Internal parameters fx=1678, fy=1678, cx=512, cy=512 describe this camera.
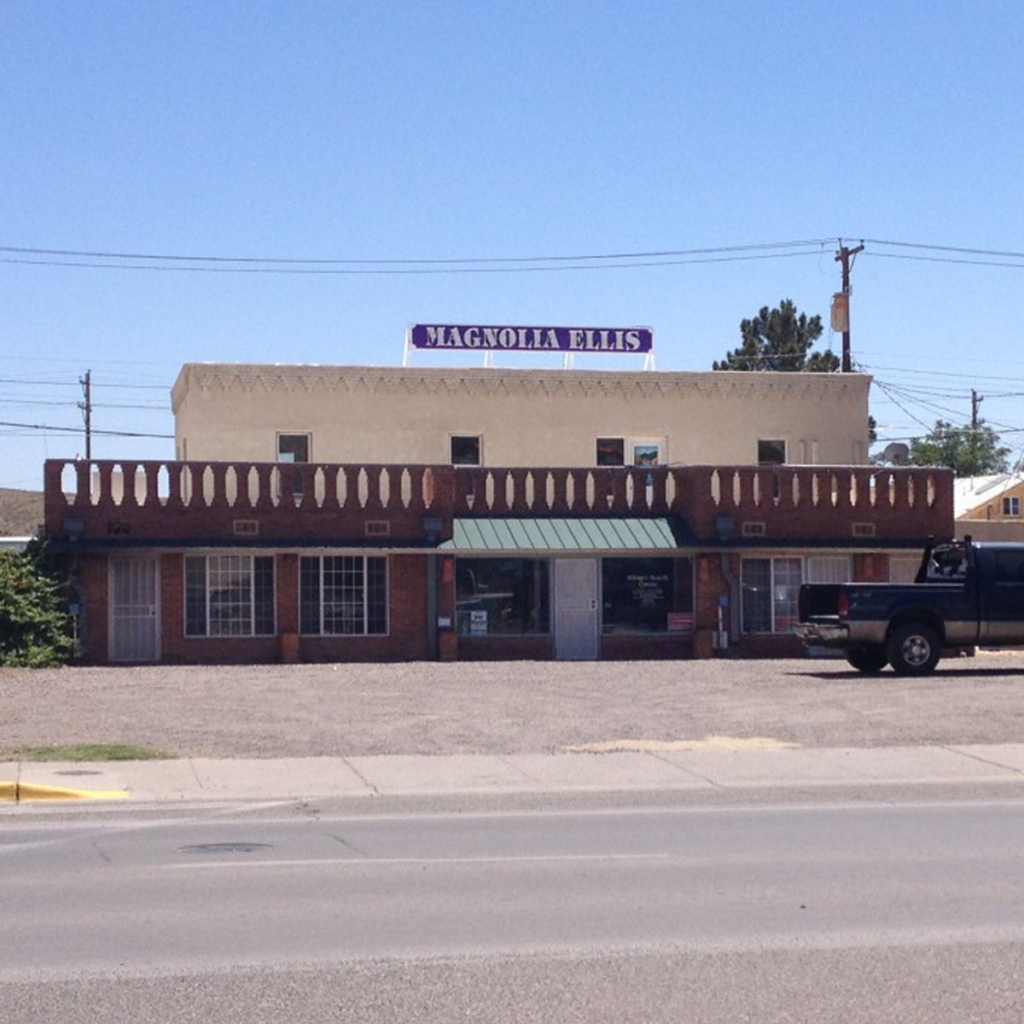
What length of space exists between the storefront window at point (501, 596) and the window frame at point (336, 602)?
4.88 feet

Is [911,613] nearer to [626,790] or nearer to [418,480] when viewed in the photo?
[418,480]

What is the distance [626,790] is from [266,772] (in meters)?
3.82

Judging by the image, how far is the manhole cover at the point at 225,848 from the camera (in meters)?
12.5

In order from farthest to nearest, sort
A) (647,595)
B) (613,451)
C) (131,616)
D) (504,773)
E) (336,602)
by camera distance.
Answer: (613,451)
(647,595)
(336,602)
(131,616)
(504,773)

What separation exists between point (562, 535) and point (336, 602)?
4890 mm

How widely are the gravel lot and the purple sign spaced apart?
1033 centimetres

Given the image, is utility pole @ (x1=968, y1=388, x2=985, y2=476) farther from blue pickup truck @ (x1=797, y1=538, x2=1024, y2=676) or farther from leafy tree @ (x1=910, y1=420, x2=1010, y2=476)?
blue pickup truck @ (x1=797, y1=538, x2=1024, y2=676)

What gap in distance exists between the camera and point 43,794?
1580 cm

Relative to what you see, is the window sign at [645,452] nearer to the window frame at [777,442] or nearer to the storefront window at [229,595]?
the window frame at [777,442]

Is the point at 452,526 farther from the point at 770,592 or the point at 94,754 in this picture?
the point at 94,754

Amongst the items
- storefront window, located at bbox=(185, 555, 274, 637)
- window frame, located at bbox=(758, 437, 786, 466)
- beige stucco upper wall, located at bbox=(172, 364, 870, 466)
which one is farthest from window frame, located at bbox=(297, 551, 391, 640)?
window frame, located at bbox=(758, 437, 786, 466)

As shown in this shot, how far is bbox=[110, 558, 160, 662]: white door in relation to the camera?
33.6 metres

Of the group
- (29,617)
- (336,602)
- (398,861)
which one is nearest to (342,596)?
(336,602)

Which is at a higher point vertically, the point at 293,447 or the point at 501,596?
the point at 293,447
